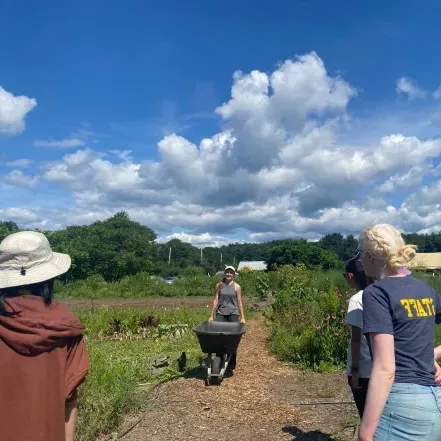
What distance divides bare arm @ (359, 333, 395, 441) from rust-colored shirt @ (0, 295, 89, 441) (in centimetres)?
114

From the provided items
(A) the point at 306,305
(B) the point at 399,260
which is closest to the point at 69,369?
(B) the point at 399,260

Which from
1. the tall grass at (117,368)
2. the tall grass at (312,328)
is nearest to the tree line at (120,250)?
the tall grass at (312,328)

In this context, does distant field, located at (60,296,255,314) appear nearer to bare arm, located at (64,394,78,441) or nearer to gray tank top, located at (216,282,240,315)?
gray tank top, located at (216,282,240,315)

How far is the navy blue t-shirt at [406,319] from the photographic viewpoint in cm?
202

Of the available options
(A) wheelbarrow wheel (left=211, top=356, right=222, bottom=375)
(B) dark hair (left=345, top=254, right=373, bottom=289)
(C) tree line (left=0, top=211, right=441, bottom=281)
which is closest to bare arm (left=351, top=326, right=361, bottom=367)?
(B) dark hair (left=345, top=254, right=373, bottom=289)

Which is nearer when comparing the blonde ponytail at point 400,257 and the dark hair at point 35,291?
the dark hair at point 35,291

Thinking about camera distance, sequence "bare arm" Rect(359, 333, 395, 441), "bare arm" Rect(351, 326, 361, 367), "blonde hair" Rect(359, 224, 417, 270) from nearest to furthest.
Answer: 1. "bare arm" Rect(359, 333, 395, 441)
2. "blonde hair" Rect(359, 224, 417, 270)
3. "bare arm" Rect(351, 326, 361, 367)

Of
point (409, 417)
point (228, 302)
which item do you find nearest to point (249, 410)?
point (228, 302)

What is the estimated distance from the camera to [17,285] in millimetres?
1801

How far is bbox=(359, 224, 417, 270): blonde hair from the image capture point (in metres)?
2.12

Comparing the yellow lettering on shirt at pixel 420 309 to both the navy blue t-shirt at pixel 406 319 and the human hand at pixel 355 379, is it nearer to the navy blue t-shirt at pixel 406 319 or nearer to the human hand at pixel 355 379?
the navy blue t-shirt at pixel 406 319

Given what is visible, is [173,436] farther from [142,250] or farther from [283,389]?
[142,250]

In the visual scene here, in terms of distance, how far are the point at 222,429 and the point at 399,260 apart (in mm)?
3486

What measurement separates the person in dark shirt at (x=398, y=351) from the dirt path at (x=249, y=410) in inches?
115
